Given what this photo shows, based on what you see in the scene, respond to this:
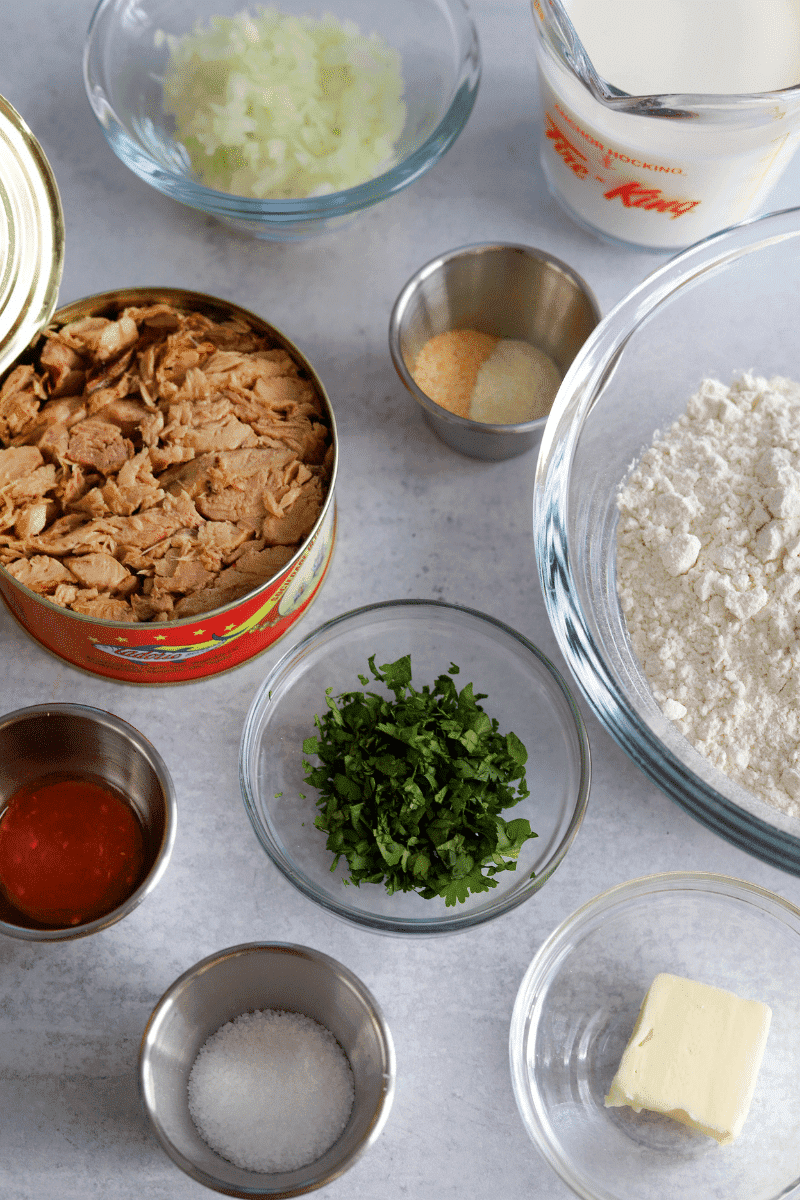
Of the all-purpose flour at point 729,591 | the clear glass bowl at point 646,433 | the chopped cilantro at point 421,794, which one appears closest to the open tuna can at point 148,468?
the chopped cilantro at point 421,794

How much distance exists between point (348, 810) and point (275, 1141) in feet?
1.44

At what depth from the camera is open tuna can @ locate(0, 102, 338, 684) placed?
4.51 feet

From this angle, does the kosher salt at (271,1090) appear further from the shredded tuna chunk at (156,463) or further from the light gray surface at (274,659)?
the shredded tuna chunk at (156,463)

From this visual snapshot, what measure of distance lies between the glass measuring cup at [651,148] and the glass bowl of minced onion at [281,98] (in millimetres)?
203

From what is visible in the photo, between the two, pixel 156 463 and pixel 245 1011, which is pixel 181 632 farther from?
pixel 245 1011

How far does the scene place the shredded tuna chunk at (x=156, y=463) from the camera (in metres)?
1.39

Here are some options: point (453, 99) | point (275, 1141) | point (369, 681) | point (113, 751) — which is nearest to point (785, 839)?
point (369, 681)

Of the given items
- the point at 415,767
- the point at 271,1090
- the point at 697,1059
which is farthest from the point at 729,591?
the point at 271,1090

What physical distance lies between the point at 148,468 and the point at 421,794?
0.59 metres

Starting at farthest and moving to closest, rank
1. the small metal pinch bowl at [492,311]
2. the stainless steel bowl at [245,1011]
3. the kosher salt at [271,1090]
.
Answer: the small metal pinch bowl at [492,311]
the kosher salt at [271,1090]
the stainless steel bowl at [245,1011]

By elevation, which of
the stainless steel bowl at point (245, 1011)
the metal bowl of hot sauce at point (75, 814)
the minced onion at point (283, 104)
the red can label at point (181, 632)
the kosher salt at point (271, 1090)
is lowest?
the kosher salt at point (271, 1090)

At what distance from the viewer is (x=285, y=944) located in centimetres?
132

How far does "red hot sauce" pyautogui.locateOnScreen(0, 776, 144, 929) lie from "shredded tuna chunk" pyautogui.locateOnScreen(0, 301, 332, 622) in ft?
0.94

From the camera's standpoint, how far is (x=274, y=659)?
1.57 meters
